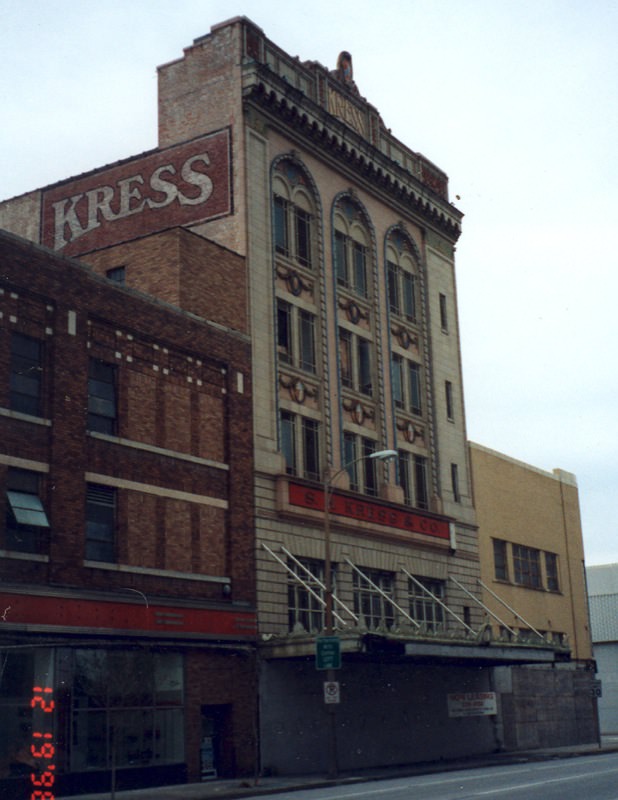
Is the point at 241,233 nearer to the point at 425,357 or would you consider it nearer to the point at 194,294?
the point at 194,294

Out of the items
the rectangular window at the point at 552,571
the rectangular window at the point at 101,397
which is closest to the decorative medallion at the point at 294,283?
the rectangular window at the point at 101,397

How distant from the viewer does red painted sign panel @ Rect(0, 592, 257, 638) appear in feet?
94.0

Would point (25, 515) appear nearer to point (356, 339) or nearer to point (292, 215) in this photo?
point (292, 215)

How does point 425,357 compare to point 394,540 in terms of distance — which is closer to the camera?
point 394,540

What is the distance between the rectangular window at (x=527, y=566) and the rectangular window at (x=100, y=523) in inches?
1067

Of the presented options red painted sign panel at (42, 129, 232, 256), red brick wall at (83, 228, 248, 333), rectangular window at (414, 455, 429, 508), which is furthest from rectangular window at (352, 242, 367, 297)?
red brick wall at (83, 228, 248, 333)

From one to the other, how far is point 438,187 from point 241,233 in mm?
16920

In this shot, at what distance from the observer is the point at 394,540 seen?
45250mm

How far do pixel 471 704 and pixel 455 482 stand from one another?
9.73 metres

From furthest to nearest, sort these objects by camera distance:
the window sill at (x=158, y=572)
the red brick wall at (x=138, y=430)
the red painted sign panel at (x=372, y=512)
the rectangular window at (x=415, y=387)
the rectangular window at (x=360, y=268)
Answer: the rectangular window at (x=415, y=387) < the rectangular window at (x=360, y=268) < the red painted sign panel at (x=372, y=512) < the window sill at (x=158, y=572) < the red brick wall at (x=138, y=430)

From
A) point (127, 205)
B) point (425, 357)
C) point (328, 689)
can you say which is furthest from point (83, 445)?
point (425, 357)

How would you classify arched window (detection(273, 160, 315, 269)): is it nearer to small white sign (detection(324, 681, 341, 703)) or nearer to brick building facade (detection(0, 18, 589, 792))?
brick building facade (detection(0, 18, 589, 792))

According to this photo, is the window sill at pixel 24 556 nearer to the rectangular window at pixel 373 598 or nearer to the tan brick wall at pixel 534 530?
the rectangular window at pixel 373 598

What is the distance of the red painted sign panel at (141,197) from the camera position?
41719 mm
